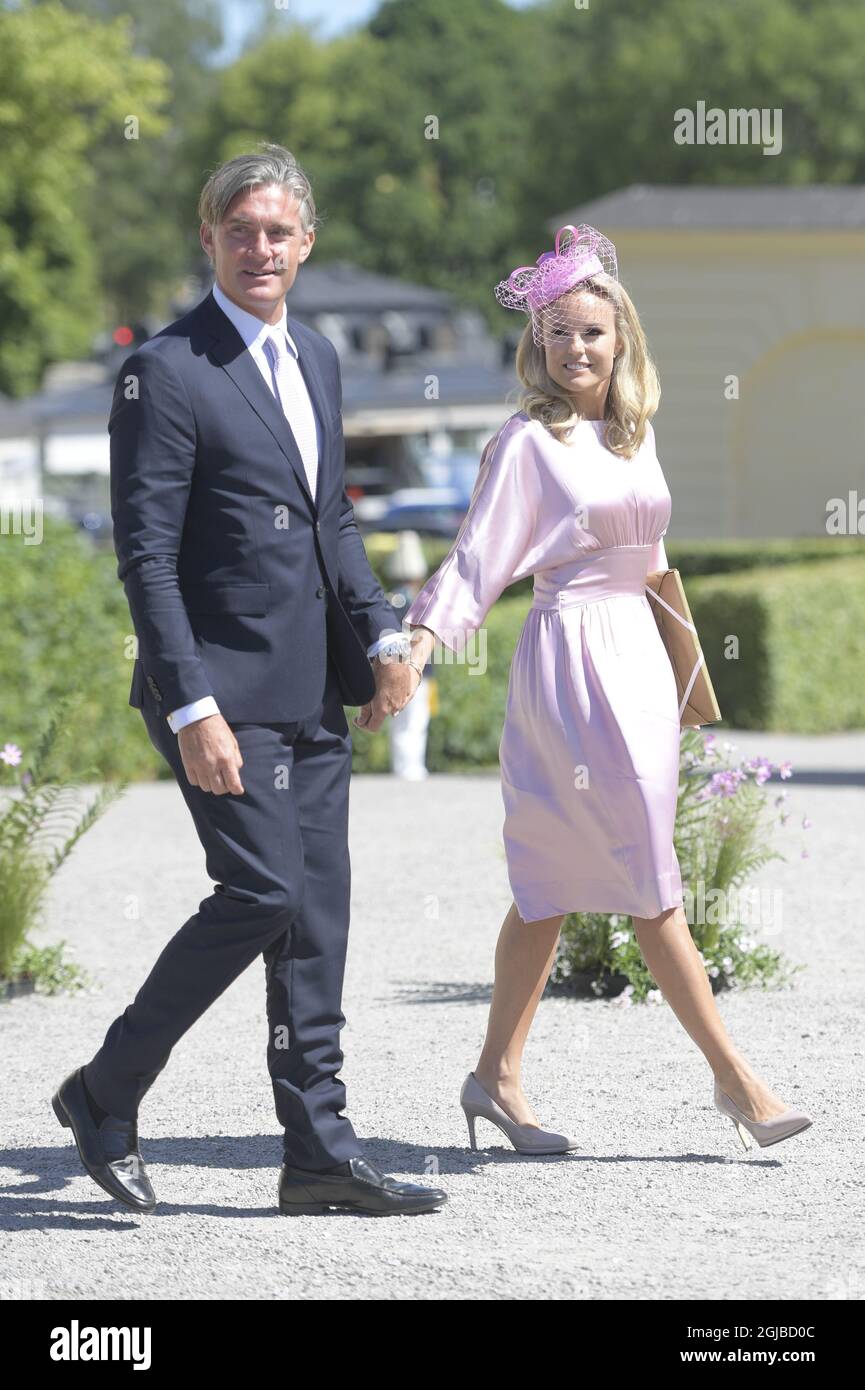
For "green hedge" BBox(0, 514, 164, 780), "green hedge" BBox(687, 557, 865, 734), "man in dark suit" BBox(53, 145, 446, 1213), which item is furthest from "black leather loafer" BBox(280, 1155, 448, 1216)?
"green hedge" BBox(687, 557, 865, 734)

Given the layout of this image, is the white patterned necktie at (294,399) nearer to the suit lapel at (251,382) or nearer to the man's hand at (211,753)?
the suit lapel at (251,382)

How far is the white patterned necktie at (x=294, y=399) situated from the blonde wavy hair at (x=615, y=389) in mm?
589

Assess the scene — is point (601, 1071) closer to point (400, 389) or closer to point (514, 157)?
point (400, 389)

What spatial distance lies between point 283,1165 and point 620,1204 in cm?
69

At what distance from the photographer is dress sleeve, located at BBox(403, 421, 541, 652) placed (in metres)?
4.53

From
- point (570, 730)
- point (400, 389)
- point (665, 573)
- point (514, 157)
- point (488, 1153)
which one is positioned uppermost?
point (514, 157)

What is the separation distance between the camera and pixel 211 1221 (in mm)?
4160

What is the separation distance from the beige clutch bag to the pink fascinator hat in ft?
1.99

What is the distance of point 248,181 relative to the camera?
4062mm

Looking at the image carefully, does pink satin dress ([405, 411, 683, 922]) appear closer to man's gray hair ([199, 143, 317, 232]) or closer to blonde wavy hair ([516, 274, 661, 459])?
blonde wavy hair ([516, 274, 661, 459])

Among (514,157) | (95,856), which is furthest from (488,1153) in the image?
(514,157)

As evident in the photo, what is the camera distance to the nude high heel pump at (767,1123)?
4.43 meters

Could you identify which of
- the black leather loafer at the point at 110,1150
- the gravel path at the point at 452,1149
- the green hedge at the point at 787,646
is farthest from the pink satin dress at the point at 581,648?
the green hedge at the point at 787,646

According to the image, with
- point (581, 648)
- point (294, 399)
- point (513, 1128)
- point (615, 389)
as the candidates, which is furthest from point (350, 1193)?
point (615, 389)
